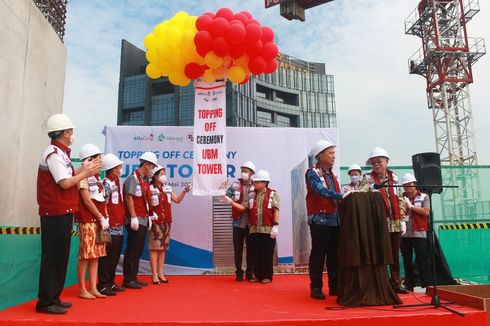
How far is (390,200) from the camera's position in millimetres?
4621

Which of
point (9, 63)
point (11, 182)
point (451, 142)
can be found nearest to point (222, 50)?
point (9, 63)

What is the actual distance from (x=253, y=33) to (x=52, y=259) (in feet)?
13.4

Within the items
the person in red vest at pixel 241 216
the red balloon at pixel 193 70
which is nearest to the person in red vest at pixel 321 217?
the person in red vest at pixel 241 216

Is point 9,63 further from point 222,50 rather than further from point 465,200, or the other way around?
point 465,200

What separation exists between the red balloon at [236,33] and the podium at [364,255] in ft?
9.83

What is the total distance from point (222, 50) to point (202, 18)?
0.59 metres

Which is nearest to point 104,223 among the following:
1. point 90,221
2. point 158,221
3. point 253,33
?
point 90,221

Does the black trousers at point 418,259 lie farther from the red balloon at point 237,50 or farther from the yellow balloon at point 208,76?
the yellow balloon at point 208,76

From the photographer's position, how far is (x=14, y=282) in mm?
3854

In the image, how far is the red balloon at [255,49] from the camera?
588 centimetres

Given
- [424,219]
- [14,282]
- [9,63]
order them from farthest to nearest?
[424,219]
[9,63]
[14,282]

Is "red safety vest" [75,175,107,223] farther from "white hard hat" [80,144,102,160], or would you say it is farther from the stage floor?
the stage floor

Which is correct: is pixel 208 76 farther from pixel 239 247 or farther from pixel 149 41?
pixel 239 247

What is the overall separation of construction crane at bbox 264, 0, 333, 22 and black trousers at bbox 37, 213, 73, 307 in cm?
585
